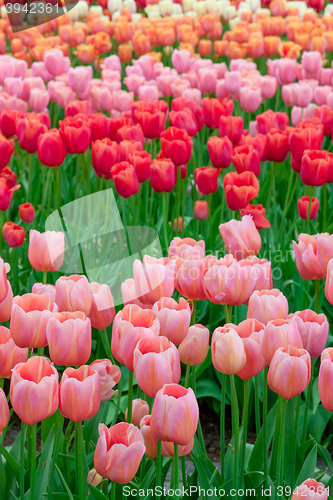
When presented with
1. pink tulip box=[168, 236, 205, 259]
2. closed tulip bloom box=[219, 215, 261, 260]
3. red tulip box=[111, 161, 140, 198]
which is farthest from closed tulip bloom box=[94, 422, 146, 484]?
red tulip box=[111, 161, 140, 198]

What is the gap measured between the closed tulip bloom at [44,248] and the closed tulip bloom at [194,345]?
20.6 inches

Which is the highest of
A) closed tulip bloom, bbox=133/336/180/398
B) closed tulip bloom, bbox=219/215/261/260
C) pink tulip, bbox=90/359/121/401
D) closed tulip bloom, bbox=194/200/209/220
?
Result: closed tulip bloom, bbox=133/336/180/398

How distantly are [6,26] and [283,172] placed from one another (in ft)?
14.8

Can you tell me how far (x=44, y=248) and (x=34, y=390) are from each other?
661mm

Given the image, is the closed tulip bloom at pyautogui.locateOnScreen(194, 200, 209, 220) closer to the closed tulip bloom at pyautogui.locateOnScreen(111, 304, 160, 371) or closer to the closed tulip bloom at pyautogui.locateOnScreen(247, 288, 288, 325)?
the closed tulip bloom at pyautogui.locateOnScreen(247, 288, 288, 325)

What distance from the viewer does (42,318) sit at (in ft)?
4.01

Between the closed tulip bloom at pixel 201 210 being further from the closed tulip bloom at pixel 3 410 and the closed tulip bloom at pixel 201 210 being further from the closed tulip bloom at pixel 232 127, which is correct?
the closed tulip bloom at pixel 3 410

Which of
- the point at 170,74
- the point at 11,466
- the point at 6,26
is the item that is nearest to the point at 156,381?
the point at 11,466

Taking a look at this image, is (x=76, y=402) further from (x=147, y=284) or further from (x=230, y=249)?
(x=230, y=249)

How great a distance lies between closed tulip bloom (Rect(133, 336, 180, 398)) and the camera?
112 cm

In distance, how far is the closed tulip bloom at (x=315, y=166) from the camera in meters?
2.43

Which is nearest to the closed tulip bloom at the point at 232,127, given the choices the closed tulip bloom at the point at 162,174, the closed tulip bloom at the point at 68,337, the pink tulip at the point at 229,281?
the closed tulip bloom at the point at 162,174

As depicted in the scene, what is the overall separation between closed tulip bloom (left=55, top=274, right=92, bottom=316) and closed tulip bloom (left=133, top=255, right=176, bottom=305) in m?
0.13

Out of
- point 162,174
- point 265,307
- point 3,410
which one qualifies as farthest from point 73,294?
point 162,174
